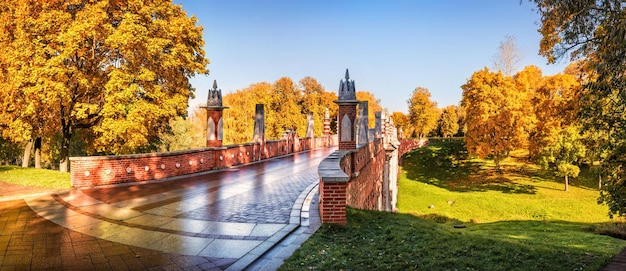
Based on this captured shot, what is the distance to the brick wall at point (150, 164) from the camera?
37.9 feet

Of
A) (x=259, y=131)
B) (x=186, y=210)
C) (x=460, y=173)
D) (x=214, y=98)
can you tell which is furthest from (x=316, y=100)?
(x=186, y=210)

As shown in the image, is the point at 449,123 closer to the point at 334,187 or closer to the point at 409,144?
the point at 409,144

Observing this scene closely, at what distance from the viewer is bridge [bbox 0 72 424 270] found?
18.5 ft

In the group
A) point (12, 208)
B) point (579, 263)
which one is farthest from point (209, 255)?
point (12, 208)

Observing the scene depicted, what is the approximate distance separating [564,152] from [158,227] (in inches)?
1264

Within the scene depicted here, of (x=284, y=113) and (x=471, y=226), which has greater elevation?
(x=284, y=113)

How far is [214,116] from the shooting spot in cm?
1638

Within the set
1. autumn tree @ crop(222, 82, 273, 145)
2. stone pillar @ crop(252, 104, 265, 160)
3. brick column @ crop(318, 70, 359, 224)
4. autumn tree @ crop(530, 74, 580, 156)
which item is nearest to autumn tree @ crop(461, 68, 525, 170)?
autumn tree @ crop(530, 74, 580, 156)

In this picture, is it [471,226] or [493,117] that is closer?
[471,226]

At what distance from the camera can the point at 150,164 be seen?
13102 millimetres

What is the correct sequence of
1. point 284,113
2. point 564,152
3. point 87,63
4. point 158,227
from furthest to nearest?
point 284,113 → point 564,152 → point 87,63 → point 158,227

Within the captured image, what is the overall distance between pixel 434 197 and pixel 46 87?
2670cm

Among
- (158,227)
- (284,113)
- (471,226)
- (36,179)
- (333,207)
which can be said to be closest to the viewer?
(158,227)

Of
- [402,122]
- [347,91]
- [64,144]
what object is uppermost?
[402,122]
